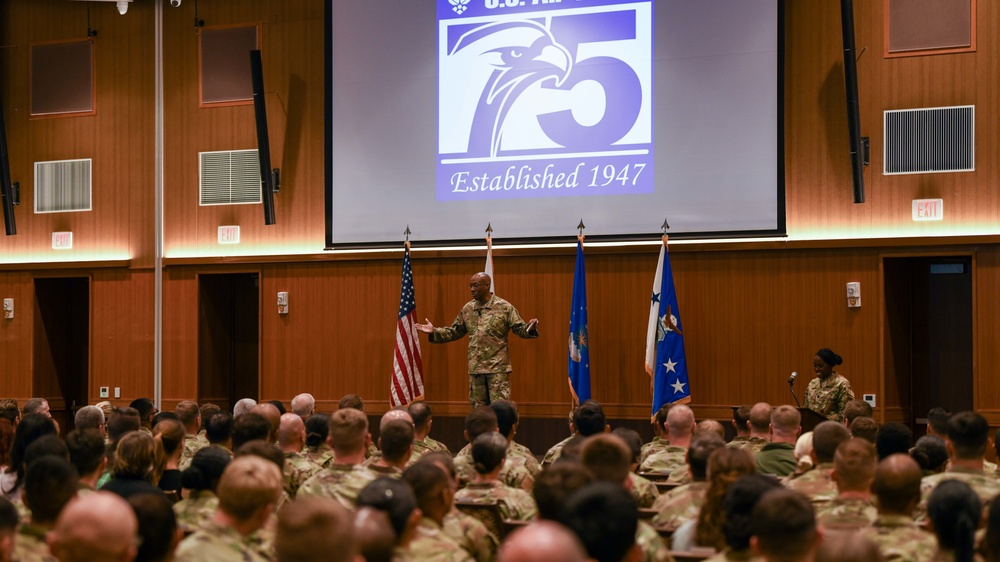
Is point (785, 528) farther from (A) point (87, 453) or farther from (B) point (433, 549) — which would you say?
(A) point (87, 453)

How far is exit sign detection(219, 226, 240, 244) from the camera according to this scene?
1199 centimetres

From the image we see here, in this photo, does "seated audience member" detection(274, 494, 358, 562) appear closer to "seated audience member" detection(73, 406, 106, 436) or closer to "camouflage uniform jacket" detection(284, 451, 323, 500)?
"camouflage uniform jacket" detection(284, 451, 323, 500)

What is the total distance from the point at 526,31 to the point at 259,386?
15.8 ft

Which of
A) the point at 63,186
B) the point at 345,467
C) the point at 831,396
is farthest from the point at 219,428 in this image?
the point at 63,186

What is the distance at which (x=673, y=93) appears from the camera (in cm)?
1034

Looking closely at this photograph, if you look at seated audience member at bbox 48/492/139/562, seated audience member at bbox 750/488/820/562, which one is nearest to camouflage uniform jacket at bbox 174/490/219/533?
seated audience member at bbox 48/492/139/562

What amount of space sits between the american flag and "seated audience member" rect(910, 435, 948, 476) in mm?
6069

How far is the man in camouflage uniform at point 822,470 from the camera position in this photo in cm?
471

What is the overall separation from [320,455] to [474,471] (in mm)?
1441

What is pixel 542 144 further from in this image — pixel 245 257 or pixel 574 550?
pixel 574 550

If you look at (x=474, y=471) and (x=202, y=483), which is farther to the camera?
(x=474, y=471)

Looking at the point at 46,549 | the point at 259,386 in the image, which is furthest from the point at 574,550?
the point at 259,386

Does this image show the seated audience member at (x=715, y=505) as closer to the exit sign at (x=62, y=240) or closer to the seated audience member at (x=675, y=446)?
the seated audience member at (x=675, y=446)

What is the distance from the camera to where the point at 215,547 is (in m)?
3.16
